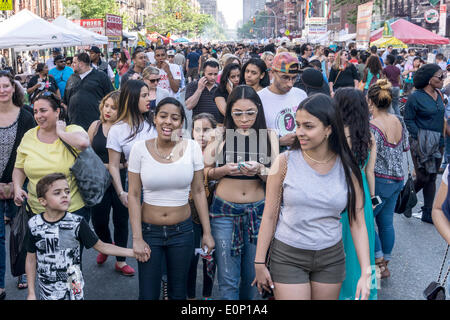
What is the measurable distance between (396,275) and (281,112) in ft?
6.65

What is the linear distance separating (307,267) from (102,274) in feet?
9.55

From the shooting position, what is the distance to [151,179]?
3.69m

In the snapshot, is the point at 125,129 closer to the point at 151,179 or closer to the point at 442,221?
the point at 151,179

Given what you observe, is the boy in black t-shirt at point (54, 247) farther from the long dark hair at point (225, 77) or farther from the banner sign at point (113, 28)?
the banner sign at point (113, 28)

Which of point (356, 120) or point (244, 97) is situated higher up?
point (244, 97)

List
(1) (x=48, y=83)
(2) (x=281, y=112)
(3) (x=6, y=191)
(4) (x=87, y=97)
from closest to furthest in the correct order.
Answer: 1. (3) (x=6, y=191)
2. (2) (x=281, y=112)
3. (4) (x=87, y=97)
4. (1) (x=48, y=83)

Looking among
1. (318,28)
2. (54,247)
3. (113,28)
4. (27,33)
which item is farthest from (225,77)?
(318,28)

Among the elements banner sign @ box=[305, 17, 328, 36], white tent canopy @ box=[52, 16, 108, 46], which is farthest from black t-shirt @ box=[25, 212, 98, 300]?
banner sign @ box=[305, 17, 328, 36]

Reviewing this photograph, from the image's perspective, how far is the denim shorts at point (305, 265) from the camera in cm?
309

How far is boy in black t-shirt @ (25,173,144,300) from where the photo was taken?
11.8ft

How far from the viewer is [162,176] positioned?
3.69m

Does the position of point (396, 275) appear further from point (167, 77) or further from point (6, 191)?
point (167, 77)
